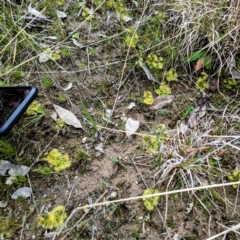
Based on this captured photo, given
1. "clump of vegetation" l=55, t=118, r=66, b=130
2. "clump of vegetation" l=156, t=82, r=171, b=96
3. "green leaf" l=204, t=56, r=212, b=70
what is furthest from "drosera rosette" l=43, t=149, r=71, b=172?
"green leaf" l=204, t=56, r=212, b=70

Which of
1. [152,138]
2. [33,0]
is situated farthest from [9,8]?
[152,138]

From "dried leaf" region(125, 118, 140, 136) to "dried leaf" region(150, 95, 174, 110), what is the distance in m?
0.14

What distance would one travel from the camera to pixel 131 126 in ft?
4.86

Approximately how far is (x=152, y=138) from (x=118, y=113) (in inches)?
9.8

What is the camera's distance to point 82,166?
136cm

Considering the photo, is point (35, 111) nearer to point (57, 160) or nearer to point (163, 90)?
point (57, 160)

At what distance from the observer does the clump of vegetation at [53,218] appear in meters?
1.21

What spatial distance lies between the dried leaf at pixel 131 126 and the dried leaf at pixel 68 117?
259mm

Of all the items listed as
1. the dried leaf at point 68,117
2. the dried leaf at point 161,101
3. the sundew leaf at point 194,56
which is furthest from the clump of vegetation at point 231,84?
the dried leaf at point 68,117

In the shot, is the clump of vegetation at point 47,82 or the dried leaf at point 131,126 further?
the clump of vegetation at point 47,82

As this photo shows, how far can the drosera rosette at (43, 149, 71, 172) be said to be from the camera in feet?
4.42

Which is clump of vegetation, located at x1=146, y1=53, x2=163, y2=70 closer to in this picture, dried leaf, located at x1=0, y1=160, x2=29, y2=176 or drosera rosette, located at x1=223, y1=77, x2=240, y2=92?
drosera rosette, located at x1=223, y1=77, x2=240, y2=92

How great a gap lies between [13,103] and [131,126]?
62cm

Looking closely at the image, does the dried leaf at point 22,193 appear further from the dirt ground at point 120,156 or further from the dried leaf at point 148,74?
the dried leaf at point 148,74
